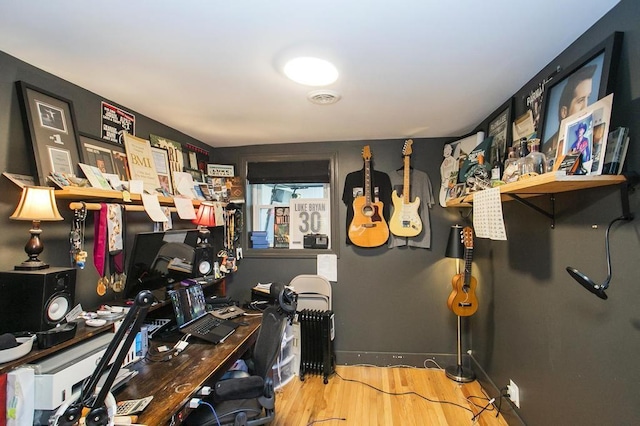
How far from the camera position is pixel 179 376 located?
1586 mm

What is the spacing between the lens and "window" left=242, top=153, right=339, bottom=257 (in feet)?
10.9

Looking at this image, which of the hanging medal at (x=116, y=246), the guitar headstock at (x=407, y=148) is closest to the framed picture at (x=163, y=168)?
the hanging medal at (x=116, y=246)

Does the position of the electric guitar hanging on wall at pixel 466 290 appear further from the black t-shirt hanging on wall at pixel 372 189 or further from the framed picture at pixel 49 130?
the framed picture at pixel 49 130

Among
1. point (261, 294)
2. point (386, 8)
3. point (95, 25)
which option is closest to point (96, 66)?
point (95, 25)

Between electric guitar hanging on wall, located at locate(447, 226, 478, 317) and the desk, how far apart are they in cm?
178

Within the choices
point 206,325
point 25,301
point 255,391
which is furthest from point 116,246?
point 255,391

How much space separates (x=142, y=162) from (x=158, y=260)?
Result: 74cm

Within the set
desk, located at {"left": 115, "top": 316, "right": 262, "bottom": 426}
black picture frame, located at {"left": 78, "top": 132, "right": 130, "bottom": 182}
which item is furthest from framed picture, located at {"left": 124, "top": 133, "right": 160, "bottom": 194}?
desk, located at {"left": 115, "top": 316, "right": 262, "bottom": 426}

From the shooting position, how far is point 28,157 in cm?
160

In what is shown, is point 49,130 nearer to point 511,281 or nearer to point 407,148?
point 407,148

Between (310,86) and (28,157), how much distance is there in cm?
154

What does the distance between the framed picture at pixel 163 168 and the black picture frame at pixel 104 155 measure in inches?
11.4

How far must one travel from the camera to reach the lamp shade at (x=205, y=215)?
8.76ft

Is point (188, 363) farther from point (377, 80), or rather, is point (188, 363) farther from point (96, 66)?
point (377, 80)
